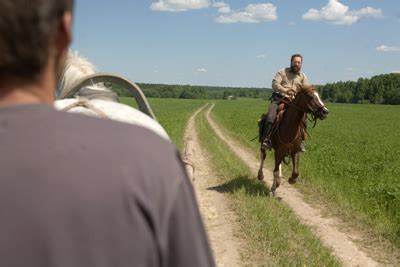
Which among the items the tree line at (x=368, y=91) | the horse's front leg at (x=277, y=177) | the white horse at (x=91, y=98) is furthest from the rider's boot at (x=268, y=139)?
the tree line at (x=368, y=91)

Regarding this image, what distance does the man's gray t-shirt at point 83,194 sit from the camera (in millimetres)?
1086

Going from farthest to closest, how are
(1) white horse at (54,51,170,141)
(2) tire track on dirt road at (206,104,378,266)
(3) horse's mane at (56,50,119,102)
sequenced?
(2) tire track on dirt road at (206,104,378,266) → (3) horse's mane at (56,50,119,102) → (1) white horse at (54,51,170,141)

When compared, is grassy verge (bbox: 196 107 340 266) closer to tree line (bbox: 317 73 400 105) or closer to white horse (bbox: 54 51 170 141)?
white horse (bbox: 54 51 170 141)

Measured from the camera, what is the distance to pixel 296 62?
32.3 feet

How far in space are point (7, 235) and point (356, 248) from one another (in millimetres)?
6780

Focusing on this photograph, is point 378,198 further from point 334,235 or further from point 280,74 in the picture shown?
point 280,74

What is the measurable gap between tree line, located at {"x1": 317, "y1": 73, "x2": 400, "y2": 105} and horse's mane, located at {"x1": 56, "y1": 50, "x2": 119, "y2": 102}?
11397 cm

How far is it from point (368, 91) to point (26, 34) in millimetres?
130586

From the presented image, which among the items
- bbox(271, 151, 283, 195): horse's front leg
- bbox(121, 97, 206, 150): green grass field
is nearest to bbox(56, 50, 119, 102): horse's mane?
bbox(271, 151, 283, 195): horse's front leg

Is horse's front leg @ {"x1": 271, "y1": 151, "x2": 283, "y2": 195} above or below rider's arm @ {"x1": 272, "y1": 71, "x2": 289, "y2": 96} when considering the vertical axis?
below

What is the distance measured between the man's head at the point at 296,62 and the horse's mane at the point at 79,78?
692 centimetres

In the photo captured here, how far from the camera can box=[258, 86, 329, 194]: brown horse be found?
30.2ft

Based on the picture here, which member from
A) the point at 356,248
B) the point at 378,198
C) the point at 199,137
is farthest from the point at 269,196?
the point at 199,137

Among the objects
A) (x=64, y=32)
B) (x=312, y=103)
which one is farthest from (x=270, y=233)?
(x=64, y=32)
